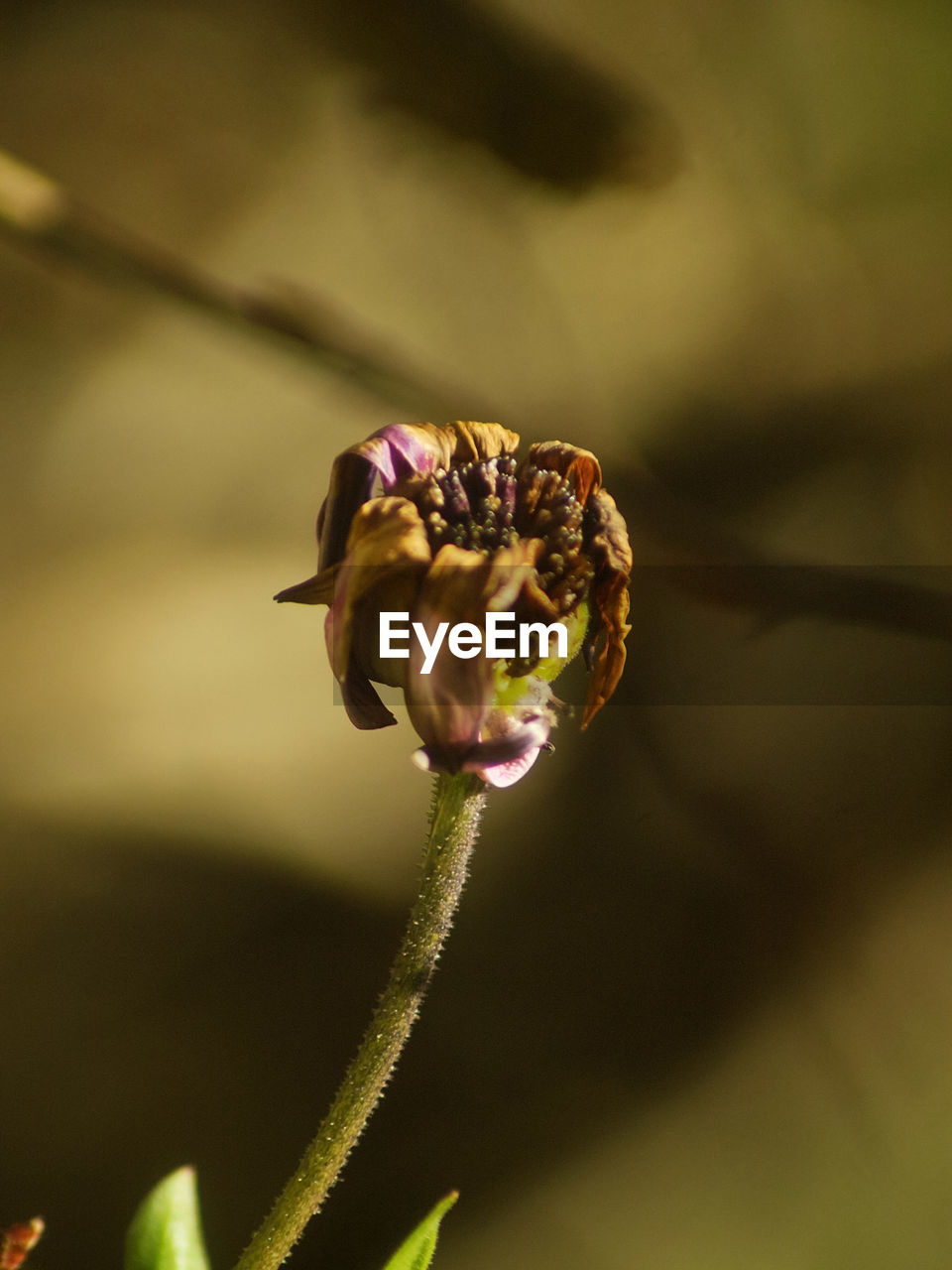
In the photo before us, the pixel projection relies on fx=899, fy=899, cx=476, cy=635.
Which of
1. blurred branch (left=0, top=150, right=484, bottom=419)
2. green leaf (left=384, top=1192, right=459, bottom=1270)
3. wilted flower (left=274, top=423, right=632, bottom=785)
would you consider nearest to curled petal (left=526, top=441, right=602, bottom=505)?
wilted flower (left=274, top=423, right=632, bottom=785)

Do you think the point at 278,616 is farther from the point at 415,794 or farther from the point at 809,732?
the point at 809,732

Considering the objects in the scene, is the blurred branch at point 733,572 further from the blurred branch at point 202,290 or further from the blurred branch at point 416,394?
the blurred branch at point 202,290

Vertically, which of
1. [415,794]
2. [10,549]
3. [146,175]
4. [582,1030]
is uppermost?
[146,175]

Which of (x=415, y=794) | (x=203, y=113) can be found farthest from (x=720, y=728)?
(x=203, y=113)

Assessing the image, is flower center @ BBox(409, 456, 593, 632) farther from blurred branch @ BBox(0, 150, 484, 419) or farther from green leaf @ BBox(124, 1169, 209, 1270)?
green leaf @ BBox(124, 1169, 209, 1270)

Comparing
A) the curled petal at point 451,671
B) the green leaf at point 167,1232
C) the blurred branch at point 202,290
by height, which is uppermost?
the blurred branch at point 202,290

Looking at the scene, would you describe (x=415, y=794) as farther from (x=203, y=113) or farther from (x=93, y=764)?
(x=203, y=113)

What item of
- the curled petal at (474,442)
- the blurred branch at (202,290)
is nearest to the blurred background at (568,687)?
the blurred branch at (202,290)

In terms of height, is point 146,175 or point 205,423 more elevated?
point 146,175
